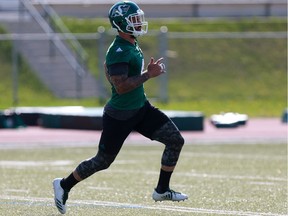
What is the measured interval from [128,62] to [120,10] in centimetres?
47

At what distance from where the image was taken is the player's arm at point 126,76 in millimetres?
8398

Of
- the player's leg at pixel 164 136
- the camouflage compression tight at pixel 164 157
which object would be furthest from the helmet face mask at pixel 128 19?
the camouflage compression tight at pixel 164 157

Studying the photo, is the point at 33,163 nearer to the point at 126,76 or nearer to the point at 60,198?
the point at 60,198

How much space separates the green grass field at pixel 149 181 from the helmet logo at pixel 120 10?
1.64m

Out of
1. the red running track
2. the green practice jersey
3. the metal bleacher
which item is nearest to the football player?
the green practice jersey

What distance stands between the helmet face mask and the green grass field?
1509 millimetres

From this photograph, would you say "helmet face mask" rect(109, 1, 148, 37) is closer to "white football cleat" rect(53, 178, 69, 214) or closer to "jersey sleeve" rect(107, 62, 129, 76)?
"jersey sleeve" rect(107, 62, 129, 76)

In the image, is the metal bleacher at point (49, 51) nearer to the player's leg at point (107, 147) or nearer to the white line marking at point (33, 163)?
the white line marking at point (33, 163)

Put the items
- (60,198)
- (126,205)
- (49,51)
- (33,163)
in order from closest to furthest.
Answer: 1. (60,198)
2. (126,205)
3. (33,163)
4. (49,51)

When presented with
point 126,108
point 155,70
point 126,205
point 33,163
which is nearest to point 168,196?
point 126,205

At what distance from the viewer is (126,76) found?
8406mm

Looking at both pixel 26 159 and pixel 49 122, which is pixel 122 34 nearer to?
pixel 26 159

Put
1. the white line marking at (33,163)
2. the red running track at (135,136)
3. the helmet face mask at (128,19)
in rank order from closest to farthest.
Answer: the helmet face mask at (128,19) → the white line marking at (33,163) → the red running track at (135,136)

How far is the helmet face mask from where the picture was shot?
8.57 m
